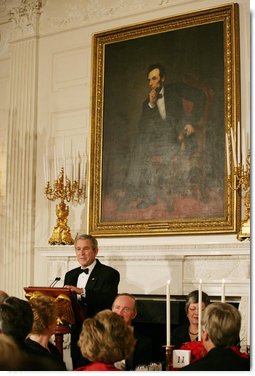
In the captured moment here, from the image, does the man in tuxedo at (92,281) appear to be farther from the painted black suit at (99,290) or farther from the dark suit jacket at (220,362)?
the dark suit jacket at (220,362)

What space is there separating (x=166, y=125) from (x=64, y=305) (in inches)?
126

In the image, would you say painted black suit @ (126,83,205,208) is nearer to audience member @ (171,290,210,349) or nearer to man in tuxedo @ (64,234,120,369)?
man in tuxedo @ (64,234,120,369)

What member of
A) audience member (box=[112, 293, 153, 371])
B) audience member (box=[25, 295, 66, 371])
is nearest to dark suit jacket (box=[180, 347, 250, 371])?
audience member (box=[25, 295, 66, 371])

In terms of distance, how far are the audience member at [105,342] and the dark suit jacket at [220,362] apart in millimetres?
397

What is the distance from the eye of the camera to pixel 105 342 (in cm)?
356

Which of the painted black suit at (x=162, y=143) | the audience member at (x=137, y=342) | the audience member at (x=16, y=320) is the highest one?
the painted black suit at (x=162, y=143)

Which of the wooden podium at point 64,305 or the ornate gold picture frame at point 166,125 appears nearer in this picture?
the wooden podium at point 64,305

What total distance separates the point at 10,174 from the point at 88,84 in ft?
5.78

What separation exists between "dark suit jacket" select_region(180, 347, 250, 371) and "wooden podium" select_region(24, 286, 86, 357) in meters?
2.37

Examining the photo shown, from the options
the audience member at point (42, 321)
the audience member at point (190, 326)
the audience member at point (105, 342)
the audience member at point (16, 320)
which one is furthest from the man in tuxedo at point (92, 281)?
the audience member at point (105, 342)

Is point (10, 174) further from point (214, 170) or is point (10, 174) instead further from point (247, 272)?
point (247, 272)

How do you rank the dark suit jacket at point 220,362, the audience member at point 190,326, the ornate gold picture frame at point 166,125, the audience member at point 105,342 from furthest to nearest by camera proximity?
the ornate gold picture frame at point 166,125, the audience member at point 190,326, the dark suit jacket at point 220,362, the audience member at point 105,342

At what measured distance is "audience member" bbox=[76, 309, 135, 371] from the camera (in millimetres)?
3541

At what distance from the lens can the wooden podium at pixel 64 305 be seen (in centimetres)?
591
